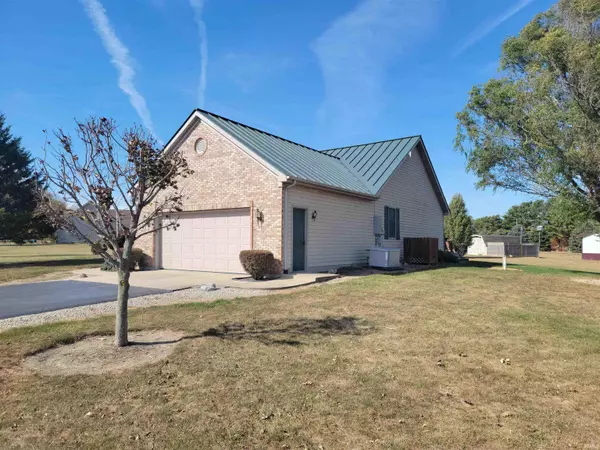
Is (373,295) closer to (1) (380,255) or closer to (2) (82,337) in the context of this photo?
(2) (82,337)

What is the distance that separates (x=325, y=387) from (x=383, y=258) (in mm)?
12733

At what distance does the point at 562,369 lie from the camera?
446 centimetres

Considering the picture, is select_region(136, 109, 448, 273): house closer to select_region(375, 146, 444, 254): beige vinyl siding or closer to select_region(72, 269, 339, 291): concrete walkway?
select_region(375, 146, 444, 254): beige vinyl siding

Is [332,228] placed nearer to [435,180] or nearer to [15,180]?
[435,180]

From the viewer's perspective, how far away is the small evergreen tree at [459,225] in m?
36.7

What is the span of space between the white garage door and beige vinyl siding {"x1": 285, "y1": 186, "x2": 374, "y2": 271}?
6.54 ft

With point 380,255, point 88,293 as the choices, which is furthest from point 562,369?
point 380,255

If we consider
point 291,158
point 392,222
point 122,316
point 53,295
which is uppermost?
point 291,158

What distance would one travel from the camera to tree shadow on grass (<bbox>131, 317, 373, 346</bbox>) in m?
5.55

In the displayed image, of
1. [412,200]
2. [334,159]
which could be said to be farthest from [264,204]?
[412,200]

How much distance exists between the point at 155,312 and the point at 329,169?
11350 millimetres

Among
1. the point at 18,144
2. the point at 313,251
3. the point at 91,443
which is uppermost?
the point at 18,144

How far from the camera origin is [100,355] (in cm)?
487

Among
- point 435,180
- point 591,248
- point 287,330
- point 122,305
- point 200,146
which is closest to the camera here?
point 122,305
